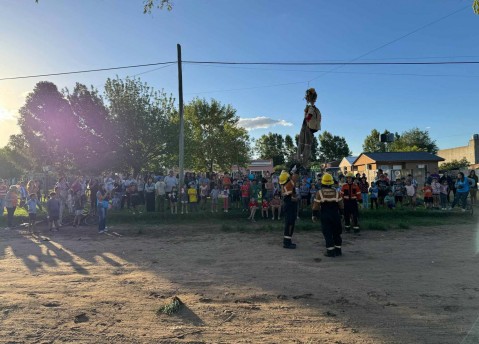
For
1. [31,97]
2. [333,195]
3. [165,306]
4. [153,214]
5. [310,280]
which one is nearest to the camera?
[165,306]

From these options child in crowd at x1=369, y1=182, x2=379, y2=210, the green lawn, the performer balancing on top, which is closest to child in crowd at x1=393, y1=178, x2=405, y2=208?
child in crowd at x1=369, y1=182, x2=379, y2=210

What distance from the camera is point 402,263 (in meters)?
7.84

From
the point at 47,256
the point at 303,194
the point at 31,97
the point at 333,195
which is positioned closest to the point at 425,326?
the point at 333,195

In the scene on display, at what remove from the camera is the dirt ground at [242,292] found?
14.6ft

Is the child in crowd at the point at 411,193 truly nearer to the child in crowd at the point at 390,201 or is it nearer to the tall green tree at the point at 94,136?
the child in crowd at the point at 390,201

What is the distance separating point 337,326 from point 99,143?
25.0 metres

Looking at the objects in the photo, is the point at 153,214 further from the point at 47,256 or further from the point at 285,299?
the point at 285,299

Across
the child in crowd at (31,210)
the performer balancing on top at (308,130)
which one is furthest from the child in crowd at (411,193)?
the child in crowd at (31,210)

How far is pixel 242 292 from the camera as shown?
5.98 m

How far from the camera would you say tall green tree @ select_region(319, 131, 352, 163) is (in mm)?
78875

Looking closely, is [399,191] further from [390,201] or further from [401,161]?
[401,161]

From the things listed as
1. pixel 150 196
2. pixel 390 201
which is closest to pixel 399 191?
pixel 390 201

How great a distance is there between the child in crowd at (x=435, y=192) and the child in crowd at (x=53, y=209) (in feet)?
56.0

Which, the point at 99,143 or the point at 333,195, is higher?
the point at 99,143
